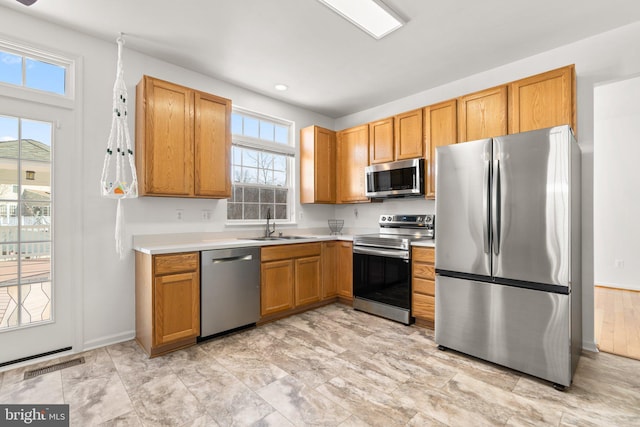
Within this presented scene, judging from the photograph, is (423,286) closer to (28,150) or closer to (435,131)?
(435,131)

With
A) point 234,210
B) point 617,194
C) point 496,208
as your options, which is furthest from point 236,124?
point 617,194

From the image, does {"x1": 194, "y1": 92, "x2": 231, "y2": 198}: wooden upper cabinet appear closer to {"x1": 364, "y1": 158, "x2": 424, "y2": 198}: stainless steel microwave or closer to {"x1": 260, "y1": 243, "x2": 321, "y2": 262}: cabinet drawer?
{"x1": 260, "y1": 243, "x2": 321, "y2": 262}: cabinet drawer

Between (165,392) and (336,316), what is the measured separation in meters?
2.05

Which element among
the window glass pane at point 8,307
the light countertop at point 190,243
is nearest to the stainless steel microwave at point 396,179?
the light countertop at point 190,243

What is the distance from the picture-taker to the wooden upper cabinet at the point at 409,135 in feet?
12.3

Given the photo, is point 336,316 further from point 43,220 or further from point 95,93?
point 95,93

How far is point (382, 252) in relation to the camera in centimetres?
362

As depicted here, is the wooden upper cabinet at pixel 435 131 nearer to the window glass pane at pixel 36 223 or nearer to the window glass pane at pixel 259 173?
the window glass pane at pixel 259 173

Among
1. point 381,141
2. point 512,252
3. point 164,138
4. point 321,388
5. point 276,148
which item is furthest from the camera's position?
point 276,148

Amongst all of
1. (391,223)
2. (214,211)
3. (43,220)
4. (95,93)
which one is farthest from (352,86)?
(43,220)

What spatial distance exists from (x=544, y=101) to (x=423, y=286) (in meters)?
2.10

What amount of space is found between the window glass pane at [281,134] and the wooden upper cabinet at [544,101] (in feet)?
9.31

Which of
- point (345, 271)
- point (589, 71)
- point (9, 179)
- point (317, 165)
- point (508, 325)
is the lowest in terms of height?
point (508, 325)

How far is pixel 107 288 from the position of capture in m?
2.91
